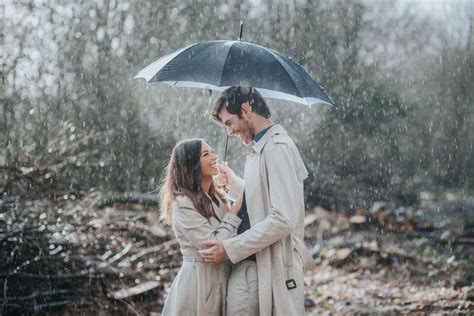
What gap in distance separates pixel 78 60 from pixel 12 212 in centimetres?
434

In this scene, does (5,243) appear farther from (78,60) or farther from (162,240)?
(78,60)

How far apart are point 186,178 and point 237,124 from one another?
40 centimetres

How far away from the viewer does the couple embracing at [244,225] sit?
311 centimetres

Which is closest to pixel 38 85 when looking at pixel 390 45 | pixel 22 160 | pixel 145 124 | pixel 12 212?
pixel 145 124

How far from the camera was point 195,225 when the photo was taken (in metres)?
3.27

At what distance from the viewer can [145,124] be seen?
32.1 ft

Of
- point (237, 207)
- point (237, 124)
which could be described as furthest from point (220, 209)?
point (237, 124)

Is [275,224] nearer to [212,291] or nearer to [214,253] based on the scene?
[214,253]

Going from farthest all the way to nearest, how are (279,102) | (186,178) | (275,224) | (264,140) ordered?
(279,102) → (186,178) → (264,140) → (275,224)

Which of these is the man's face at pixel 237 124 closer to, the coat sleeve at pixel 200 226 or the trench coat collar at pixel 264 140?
the trench coat collar at pixel 264 140

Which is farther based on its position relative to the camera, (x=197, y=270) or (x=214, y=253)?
(x=197, y=270)

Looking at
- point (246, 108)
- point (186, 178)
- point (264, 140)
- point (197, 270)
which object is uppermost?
point (246, 108)

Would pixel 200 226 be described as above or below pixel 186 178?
below

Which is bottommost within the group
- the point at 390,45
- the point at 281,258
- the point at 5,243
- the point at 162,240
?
the point at 162,240
